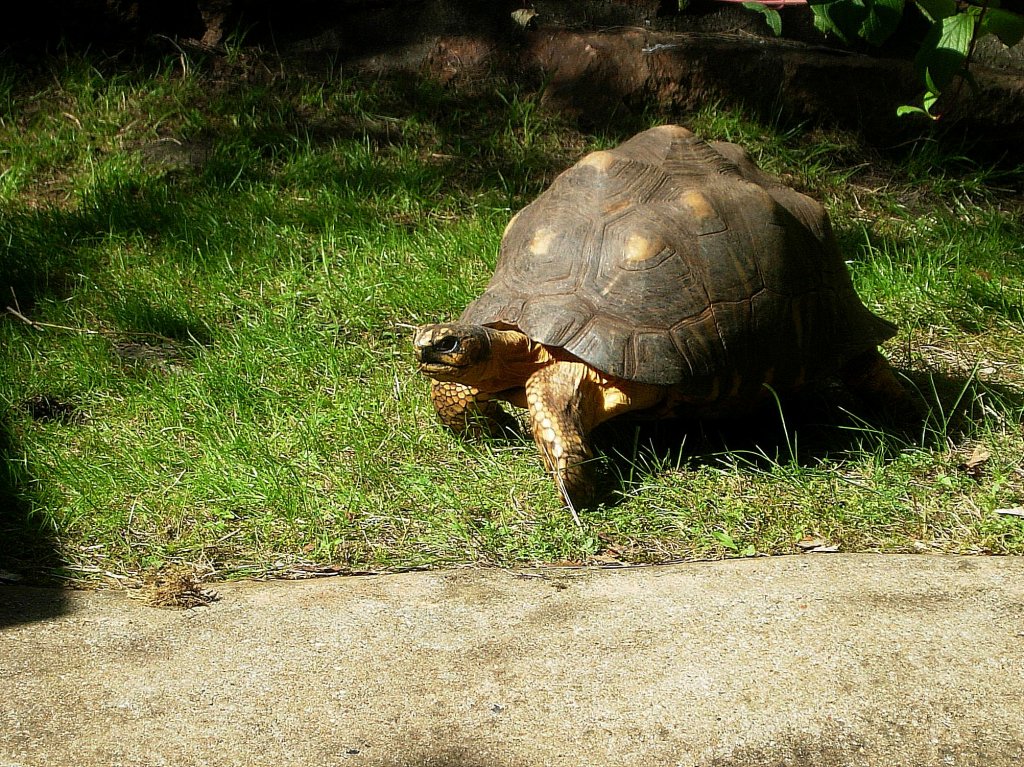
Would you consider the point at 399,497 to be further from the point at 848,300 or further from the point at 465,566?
the point at 848,300

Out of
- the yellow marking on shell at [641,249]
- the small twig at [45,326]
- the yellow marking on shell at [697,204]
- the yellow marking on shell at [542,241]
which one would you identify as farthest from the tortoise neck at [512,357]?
the small twig at [45,326]

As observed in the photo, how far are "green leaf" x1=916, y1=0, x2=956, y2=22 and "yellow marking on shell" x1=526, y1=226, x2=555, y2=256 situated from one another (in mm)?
1315

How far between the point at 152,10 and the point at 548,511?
14.7 feet

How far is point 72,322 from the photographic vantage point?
4.12m

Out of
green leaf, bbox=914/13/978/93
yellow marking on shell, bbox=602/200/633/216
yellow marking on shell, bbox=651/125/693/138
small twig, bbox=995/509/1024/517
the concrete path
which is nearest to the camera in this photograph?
the concrete path

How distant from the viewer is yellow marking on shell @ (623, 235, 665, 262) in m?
3.04

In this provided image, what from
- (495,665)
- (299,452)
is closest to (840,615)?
(495,665)

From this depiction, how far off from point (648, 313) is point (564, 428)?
1.32 feet

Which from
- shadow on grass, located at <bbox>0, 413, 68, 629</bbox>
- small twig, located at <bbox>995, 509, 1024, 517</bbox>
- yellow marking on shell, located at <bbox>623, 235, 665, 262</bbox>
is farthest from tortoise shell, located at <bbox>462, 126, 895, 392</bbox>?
shadow on grass, located at <bbox>0, 413, 68, 629</bbox>

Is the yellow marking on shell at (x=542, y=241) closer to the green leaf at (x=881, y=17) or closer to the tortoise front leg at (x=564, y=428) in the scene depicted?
the tortoise front leg at (x=564, y=428)

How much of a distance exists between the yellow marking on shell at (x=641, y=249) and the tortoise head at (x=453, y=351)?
467 mm

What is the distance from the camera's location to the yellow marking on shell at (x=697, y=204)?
3.12 meters

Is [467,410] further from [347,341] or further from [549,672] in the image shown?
[549,672]

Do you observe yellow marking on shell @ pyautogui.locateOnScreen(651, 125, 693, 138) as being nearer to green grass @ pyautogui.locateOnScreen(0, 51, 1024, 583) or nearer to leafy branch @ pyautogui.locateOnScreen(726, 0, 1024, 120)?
green grass @ pyautogui.locateOnScreen(0, 51, 1024, 583)
